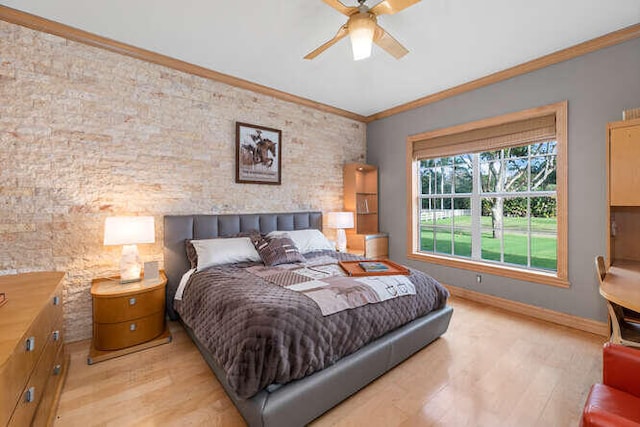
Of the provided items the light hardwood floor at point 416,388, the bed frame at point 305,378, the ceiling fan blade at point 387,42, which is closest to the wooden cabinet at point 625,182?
the light hardwood floor at point 416,388

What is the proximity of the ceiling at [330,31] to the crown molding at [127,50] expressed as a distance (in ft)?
0.19

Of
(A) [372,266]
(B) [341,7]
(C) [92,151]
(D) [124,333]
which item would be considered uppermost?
(B) [341,7]

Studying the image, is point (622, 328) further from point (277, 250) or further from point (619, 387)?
point (277, 250)

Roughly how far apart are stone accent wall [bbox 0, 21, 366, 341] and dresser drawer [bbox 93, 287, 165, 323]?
507mm

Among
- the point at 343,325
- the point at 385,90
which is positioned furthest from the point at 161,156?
the point at 385,90

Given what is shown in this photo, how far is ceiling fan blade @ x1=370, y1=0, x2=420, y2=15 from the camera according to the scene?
1778 mm

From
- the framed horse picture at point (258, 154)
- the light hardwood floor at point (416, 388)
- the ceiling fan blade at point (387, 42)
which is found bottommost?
the light hardwood floor at point (416, 388)

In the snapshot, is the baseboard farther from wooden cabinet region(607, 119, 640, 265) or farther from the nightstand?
the nightstand

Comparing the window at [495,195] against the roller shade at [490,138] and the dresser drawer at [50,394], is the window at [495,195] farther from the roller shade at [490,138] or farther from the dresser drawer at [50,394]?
the dresser drawer at [50,394]

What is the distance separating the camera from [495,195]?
142 inches

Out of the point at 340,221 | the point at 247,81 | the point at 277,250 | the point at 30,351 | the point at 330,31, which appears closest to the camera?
the point at 30,351

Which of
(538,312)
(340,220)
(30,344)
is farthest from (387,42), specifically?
(538,312)

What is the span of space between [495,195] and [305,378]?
330 centimetres

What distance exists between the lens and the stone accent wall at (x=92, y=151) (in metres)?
2.33
